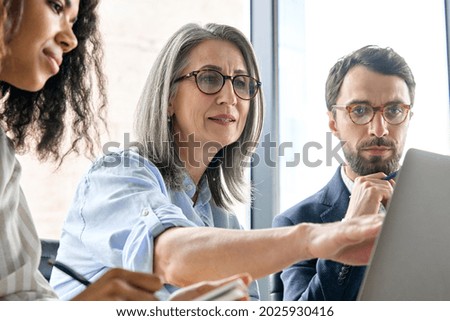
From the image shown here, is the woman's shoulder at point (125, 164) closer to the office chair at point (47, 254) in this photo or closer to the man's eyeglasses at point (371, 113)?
the office chair at point (47, 254)

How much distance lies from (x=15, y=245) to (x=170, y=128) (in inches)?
26.5

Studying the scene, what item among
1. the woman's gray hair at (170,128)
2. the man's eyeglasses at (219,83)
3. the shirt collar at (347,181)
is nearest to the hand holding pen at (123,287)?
the woman's gray hair at (170,128)

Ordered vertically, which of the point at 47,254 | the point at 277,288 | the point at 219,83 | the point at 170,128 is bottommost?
the point at 277,288

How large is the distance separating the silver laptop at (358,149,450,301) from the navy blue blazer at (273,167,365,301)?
803 millimetres

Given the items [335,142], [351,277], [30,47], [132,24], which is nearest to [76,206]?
[30,47]

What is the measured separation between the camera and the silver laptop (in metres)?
0.69

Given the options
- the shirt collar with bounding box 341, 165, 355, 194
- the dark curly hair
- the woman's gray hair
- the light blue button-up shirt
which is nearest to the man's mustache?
the shirt collar with bounding box 341, 165, 355, 194

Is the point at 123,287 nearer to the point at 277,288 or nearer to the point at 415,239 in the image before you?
the point at 415,239

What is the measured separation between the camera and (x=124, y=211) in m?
1.31

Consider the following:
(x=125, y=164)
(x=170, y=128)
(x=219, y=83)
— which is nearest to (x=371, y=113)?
(x=219, y=83)

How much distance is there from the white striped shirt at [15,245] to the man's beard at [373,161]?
108 cm

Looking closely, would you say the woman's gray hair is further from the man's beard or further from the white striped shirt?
the white striped shirt

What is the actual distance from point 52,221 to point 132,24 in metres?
0.66

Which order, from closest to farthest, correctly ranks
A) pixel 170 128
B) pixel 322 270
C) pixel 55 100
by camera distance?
pixel 55 100, pixel 322 270, pixel 170 128
